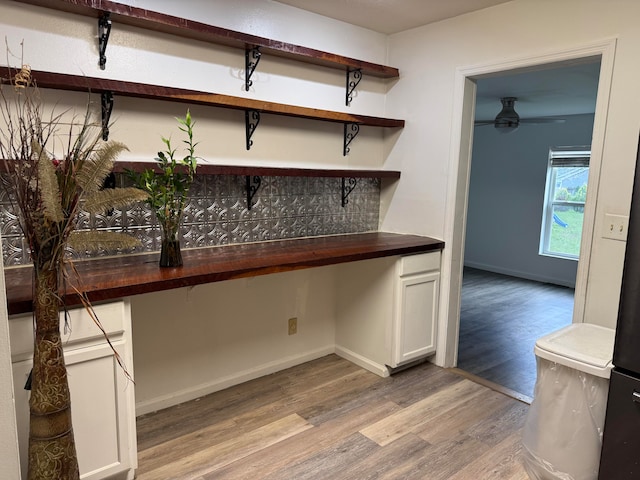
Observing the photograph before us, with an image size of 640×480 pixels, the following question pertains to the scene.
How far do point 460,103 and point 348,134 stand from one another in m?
0.76

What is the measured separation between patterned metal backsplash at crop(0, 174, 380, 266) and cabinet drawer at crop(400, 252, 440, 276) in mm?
585

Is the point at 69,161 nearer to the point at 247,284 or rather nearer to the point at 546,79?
the point at 247,284

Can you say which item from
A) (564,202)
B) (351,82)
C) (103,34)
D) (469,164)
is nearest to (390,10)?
(351,82)

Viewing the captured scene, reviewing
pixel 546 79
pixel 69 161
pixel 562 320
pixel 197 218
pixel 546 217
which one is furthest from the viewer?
pixel 546 217

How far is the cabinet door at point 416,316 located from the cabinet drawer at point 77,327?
5.56 feet

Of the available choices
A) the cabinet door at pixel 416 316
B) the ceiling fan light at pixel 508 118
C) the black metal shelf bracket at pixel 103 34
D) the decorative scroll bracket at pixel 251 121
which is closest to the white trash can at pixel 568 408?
the cabinet door at pixel 416 316

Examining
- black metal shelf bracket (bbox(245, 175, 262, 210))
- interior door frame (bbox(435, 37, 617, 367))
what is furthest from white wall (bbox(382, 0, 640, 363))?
black metal shelf bracket (bbox(245, 175, 262, 210))

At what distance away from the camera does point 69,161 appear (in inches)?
54.6

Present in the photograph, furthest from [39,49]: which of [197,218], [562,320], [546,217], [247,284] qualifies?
[546,217]

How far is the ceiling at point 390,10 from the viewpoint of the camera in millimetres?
2578

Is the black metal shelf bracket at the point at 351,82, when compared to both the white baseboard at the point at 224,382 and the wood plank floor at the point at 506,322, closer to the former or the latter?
the white baseboard at the point at 224,382

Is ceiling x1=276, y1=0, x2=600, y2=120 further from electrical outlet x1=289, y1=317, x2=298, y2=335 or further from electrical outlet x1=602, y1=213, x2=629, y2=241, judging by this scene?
electrical outlet x1=289, y1=317, x2=298, y2=335

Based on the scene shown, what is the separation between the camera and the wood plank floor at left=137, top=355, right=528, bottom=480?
2012 mm

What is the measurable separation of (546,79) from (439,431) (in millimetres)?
3032
